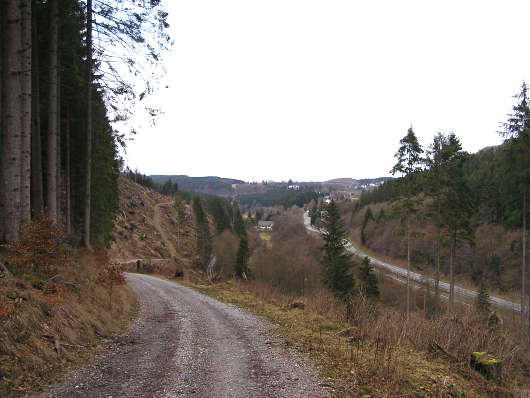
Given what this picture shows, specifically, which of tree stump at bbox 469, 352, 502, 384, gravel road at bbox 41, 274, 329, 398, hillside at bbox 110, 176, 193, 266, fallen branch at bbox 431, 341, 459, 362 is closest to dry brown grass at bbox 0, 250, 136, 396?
gravel road at bbox 41, 274, 329, 398

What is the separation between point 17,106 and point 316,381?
27.5 ft

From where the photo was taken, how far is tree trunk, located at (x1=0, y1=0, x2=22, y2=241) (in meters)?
7.03

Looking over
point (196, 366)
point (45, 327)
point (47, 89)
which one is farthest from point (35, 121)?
point (196, 366)

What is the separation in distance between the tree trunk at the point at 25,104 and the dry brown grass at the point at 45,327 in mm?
1929

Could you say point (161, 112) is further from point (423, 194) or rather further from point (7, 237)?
point (423, 194)

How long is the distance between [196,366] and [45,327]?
2746 mm

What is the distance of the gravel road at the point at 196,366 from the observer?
443 centimetres

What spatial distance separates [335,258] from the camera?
1089 inches

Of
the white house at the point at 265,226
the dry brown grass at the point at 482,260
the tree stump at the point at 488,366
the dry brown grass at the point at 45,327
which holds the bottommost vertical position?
the white house at the point at 265,226

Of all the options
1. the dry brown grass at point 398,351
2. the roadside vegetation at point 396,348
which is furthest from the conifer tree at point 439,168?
the dry brown grass at point 398,351

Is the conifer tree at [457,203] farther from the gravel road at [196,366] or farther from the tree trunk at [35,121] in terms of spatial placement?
the tree trunk at [35,121]

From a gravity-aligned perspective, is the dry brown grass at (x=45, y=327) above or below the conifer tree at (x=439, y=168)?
below

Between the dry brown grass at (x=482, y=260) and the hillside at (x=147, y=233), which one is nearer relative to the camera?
the dry brown grass at (x=482, y=260)

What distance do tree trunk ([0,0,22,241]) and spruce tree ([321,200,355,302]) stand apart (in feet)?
78.5
